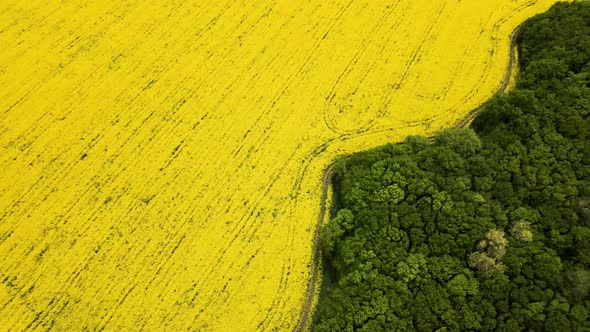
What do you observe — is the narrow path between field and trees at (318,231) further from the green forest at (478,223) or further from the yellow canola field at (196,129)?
the green forest at (478,223)

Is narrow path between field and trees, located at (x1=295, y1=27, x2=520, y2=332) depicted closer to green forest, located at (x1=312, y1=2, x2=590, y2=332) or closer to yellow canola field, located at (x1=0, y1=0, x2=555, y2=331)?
yellow canola field, located at (x1=0, y1=0, x2=555, y2=331)

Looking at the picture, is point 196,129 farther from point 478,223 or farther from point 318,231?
point 478,223

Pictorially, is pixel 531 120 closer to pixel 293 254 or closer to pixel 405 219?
pixel 405 219

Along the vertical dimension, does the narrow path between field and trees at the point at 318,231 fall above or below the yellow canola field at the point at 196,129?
below

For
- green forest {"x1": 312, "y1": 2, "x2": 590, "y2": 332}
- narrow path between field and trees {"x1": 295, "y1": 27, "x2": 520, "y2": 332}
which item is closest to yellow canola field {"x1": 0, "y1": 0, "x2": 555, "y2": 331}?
narrow path between field and trees {"x1": 295, "y1": 27, "x2": 520, "y2": 332}

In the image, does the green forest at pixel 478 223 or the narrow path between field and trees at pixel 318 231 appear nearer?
the green forest at pixel 478 223

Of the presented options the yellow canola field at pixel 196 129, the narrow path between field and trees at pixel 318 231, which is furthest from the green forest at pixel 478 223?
the yellow canola field at pixel 196 129
